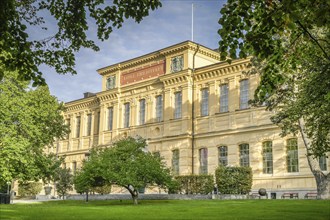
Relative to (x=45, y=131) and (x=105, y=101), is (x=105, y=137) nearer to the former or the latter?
(x=105, y=101)

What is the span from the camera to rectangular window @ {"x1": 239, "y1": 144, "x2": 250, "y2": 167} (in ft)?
105

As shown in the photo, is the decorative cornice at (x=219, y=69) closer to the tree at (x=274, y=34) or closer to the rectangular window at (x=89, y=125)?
the rectangular window at (x=89, y=125)

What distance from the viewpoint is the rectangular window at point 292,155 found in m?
29.2

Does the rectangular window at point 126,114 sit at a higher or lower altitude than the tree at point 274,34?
higher

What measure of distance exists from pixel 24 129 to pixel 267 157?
17.5 m

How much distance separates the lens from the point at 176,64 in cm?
3762

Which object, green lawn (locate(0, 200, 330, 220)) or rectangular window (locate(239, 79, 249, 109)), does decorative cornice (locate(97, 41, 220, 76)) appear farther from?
green lawn (locate(0, 200, 330, 220))

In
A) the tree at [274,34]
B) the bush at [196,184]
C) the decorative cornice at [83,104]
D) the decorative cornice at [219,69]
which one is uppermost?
the decorative cornice at [219,69]

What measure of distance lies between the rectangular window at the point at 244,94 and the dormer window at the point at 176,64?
253 inches

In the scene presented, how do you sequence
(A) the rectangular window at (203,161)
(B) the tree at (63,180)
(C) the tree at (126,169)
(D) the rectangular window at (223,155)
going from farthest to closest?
(B) the tree at (63,180) < (A) the rectangular window at (203,161) < (D) the rectangular window at (223,155) < (C) the tree at (126,169)

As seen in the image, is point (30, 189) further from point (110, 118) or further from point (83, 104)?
point (110, 118)

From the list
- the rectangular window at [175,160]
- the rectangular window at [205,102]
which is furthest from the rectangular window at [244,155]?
the rectangular window at [175,160]

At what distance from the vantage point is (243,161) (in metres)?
32.2

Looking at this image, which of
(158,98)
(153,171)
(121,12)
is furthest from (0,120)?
(121,12)
